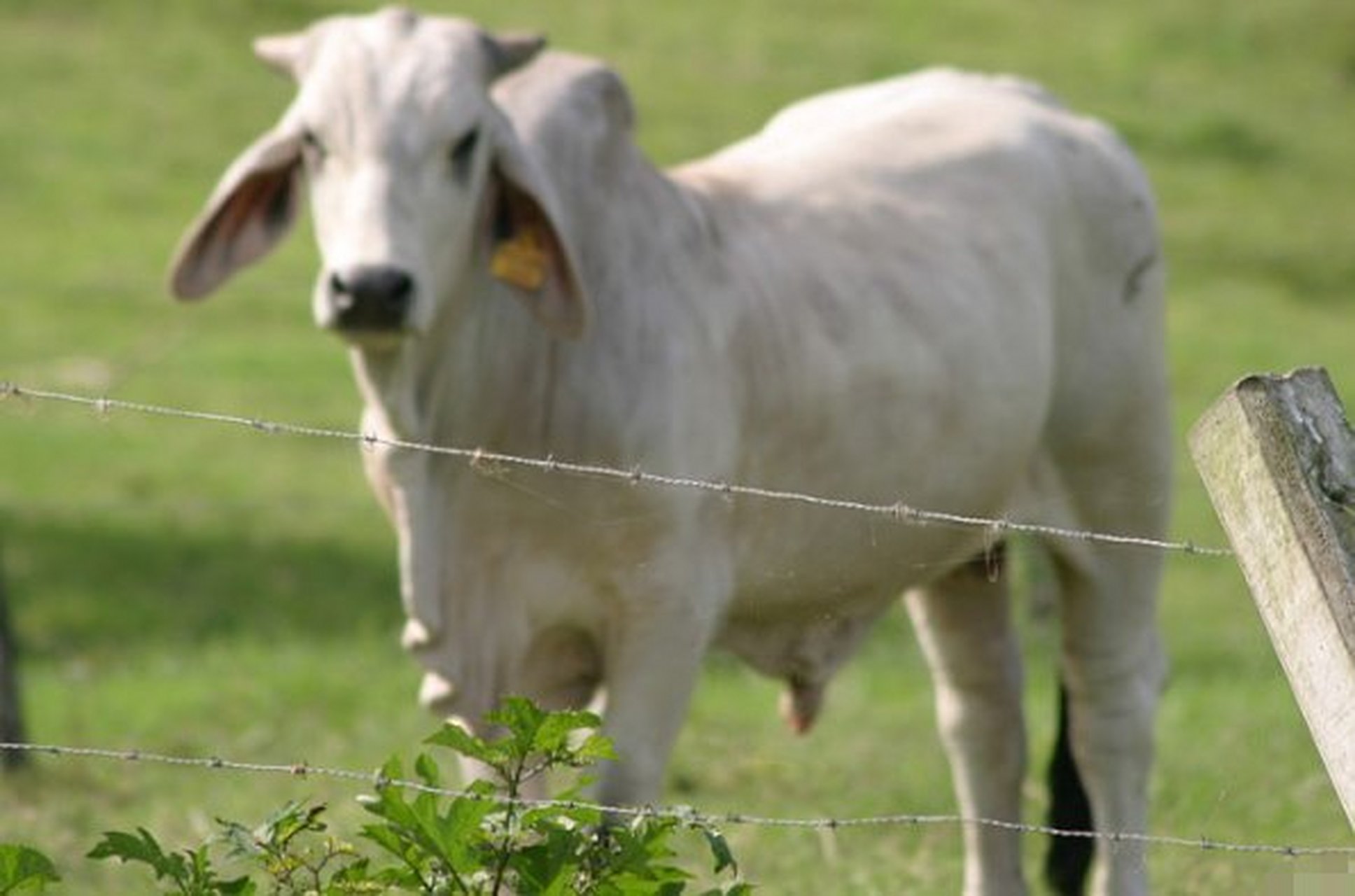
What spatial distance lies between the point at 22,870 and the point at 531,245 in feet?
9.77

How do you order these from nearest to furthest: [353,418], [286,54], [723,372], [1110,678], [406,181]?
[406,181] → [723,372] → [286,54] → [1110,678] → [353,418]

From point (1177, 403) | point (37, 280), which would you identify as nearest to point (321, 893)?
point (1177, 403)

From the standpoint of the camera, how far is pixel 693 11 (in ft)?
114

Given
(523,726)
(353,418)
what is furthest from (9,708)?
(353,418)

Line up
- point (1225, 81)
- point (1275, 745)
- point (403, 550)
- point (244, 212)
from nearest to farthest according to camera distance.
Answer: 1. point (403, 550)
2. point (244, 212)
3. point (1275, 745)
4. point (1225, 81)

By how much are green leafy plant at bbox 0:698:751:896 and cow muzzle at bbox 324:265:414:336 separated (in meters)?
2.27

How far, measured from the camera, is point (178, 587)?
17.0m

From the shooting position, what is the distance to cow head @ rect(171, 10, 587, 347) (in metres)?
6.83

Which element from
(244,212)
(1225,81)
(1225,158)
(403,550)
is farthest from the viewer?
(1225,81)

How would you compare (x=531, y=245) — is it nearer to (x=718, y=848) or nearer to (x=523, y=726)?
(x=523, y=726)

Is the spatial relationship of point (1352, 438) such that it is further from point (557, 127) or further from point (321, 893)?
point (557, 127)

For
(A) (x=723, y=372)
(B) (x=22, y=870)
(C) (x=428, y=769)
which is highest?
(A) (x=723, y=372)

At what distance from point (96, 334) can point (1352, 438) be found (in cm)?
1989

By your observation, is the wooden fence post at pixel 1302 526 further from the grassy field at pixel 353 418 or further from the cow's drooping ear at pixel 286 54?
the cow's drooping ear at pixel 286 54
